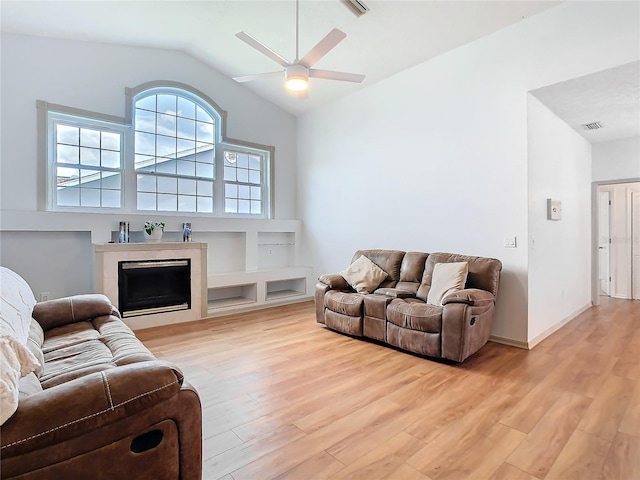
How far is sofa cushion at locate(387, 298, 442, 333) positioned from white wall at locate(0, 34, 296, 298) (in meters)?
3.27

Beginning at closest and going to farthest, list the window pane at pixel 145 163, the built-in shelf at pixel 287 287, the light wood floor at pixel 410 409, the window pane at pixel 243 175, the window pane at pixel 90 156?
the light wood floor at pixel 410 409, the window pane at pixel 90 156, the window pane at pixel 145 163, the window pane at pixel 243 175, the built-in shelf at pixel 287 287

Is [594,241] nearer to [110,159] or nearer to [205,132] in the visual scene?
[205,132]

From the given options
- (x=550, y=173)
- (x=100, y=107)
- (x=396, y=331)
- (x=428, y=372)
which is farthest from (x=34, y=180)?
(x=550, y=173)

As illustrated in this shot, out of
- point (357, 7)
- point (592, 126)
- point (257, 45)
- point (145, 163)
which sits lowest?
point (145, 163)

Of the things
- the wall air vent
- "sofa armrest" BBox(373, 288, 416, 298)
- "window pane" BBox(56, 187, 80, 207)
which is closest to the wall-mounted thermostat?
"sofa armrest" BBox(373, 288, 416, 298)

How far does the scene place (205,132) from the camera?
5.68 metres

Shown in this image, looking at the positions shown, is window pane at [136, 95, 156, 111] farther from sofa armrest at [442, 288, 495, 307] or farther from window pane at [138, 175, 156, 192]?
sofa armrest at [442, 288, 495, 307]

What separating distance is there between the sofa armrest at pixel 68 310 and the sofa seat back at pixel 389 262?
9.99 ft

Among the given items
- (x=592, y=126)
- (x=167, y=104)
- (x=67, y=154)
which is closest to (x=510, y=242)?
(x=592, y=126)

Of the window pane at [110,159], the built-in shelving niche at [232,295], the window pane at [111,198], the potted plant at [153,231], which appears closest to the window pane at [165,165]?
the window pane at [110,159]

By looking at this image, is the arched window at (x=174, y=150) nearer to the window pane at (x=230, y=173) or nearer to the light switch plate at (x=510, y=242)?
the window pane at (x=230, y=173)

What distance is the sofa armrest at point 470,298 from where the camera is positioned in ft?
10.4

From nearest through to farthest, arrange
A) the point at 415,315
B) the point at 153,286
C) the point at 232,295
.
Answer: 1. the point at 415,315
2. the point at 153,286
3. the point at 232,295

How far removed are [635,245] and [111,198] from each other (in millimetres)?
8745
